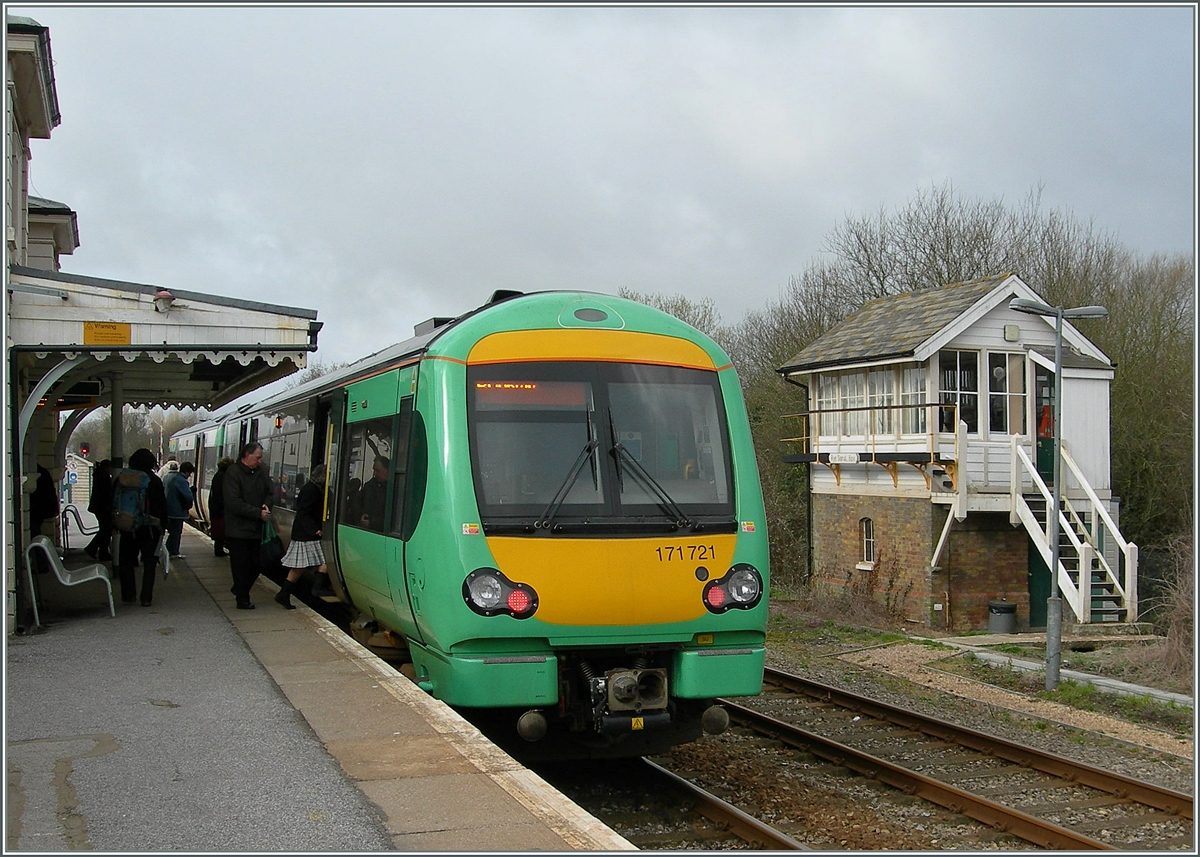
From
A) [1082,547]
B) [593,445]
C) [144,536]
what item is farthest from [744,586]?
[1082,547]

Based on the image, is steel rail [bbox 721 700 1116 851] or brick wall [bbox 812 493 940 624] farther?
brick wall [bbox 812 493 940 624]

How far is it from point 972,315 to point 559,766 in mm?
14728

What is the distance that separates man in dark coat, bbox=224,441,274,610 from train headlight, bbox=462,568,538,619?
17.8 feet

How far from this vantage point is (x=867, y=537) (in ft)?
73.8

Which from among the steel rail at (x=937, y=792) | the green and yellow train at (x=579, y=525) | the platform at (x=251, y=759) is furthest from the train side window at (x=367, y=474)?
the steel rail at (x=937, y=792)

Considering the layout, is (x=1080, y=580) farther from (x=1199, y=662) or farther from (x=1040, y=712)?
(x=1199, y=662)

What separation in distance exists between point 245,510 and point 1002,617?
13696mm

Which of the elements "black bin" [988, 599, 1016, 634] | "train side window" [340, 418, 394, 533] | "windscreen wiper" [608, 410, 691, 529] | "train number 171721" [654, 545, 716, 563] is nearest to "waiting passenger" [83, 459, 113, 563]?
"train side window" [340, 418, 394, 533]

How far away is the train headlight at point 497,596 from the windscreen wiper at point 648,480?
101 cm

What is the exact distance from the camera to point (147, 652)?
368 inches

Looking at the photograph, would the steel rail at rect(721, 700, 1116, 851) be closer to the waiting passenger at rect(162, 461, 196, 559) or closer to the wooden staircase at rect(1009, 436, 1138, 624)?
the wooden staircase at rect(1009, 436, 1138, 624)

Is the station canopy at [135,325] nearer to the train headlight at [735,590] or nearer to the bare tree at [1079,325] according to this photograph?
the train headlight at [735,590]

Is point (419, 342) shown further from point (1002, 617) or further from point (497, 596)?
point (1002, 617)

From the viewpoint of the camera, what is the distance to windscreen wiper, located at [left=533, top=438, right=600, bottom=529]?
6871 mm
